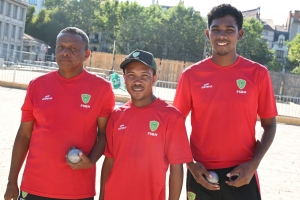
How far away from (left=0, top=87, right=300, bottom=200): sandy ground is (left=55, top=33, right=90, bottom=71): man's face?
194 cm

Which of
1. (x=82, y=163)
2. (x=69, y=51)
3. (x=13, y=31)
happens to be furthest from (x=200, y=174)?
(x=13, y=31)

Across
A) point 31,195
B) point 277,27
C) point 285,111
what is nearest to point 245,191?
point 31,195

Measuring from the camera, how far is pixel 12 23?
2584 inches

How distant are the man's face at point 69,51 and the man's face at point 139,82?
455 mm

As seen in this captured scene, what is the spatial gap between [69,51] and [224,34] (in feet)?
4.11

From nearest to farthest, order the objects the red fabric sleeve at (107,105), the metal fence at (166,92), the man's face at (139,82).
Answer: the man's face at (139,82) → the red fabric sleeve at (107,105) → the metal fence at (166,92)

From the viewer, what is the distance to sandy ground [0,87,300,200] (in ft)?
24.7

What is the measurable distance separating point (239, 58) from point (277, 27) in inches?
4394

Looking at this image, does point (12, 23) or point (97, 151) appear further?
point (12, 23)

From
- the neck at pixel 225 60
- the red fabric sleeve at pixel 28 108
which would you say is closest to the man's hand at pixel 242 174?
the neck at pixel 225 60

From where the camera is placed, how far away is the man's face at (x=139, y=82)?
338cm

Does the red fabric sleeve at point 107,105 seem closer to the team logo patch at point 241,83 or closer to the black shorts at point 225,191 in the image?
the black shorts at point 225,191

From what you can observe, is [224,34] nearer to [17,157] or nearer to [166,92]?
[17,157]

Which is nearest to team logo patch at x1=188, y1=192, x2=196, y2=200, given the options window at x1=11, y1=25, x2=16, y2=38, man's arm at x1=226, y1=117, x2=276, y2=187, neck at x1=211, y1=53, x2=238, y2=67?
man's arm at x1=226, y1=117, x2=276, y2=187
